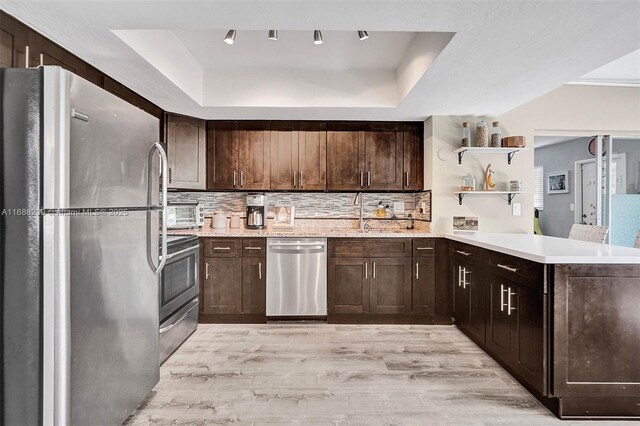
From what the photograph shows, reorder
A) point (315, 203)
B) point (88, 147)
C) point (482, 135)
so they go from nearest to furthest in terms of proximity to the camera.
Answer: point (88, 147), point (482, 135), point (315, 203)

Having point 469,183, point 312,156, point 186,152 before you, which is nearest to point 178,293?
point 186,152

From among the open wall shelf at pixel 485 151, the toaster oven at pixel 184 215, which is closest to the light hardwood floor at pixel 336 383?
the toaster oven at pixel 184 215

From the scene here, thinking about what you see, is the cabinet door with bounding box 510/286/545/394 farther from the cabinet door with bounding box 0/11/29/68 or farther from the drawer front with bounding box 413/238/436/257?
the cabinet door with bounding box 0/11/29/68

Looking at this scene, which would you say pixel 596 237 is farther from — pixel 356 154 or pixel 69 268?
pixel 69 268

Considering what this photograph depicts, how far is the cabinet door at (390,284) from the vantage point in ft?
12.1

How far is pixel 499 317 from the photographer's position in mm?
2562

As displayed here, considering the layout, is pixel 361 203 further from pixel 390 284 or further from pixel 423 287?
pixel 423 287

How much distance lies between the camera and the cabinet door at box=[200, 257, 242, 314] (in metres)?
3.67

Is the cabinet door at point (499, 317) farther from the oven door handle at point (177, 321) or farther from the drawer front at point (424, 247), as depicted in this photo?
the oven door handle at point (177, 321)

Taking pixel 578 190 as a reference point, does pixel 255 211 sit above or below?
below

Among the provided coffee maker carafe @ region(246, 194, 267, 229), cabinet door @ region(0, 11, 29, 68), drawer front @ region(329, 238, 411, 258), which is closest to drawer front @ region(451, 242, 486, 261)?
drawer front @ region(329, 238, 411, 258)

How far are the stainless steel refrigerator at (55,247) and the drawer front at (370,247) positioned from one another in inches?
93.4

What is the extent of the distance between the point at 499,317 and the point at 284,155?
2703 millimetres

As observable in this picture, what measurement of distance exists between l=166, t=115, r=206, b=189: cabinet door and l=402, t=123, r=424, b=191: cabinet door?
7.68 feet
